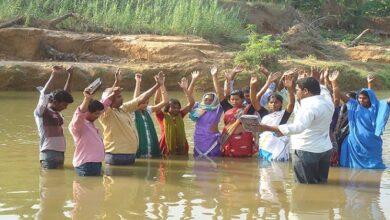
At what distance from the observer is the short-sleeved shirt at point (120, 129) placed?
726 centimetres

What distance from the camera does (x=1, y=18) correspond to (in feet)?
61.1

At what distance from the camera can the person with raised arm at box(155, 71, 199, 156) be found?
8148mm

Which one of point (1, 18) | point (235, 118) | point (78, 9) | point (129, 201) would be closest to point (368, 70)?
point (78, 9)

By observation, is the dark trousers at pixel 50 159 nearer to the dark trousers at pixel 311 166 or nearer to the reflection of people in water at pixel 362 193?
the dark trousers at pixel 311 166

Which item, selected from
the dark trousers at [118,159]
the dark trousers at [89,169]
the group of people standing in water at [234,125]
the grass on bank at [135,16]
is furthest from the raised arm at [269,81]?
the grass on bank at [135,16]

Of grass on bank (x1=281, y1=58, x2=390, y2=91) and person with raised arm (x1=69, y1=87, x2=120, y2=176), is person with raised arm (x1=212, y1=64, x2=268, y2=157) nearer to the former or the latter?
person with raised arm (x1=69, y1=87, x2=120, y2=176)

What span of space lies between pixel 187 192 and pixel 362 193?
5.69ft

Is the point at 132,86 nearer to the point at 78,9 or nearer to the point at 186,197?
the point at 78,9

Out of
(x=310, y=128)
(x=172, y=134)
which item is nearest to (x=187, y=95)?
(x=172, y=134)

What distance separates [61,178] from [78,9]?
48.2 feet

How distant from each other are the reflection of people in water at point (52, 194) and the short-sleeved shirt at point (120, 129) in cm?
67

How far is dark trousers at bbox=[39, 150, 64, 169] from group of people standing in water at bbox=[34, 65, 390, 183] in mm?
11

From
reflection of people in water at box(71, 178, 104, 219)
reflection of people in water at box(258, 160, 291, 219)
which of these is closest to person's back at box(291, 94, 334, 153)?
reflection of people in water at box(258, 160, 291, 219)

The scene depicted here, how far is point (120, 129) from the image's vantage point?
7328mm
